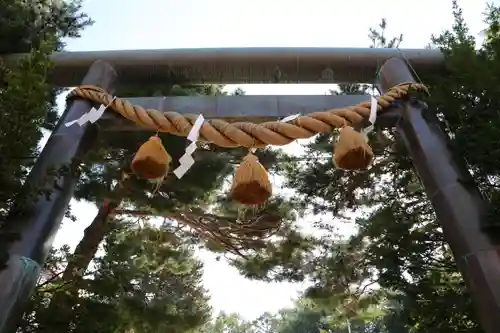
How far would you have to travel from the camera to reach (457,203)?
2.13 meters

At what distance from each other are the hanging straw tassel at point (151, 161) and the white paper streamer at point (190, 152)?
0.38 feet

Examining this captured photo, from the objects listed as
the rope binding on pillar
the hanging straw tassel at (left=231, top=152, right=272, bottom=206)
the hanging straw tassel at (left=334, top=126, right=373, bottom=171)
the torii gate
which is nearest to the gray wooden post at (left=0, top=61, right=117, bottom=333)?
the torii gate

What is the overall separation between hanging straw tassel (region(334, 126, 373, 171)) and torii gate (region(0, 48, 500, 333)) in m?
0.51

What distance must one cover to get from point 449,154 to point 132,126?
1678 mm

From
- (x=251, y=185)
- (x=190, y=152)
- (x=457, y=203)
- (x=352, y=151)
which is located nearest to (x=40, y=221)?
(x=190, y=152)

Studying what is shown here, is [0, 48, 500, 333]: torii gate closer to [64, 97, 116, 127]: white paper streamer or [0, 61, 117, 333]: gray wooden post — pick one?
[0, 61, 117, 333]: gray wooden post

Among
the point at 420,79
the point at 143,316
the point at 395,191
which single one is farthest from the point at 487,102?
the point at 143,316

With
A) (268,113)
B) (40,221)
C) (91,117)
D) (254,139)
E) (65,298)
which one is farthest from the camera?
(65,298)

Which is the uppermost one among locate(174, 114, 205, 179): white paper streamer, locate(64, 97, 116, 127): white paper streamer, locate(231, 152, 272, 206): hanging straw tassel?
locate(64, 97, 116, 127): white paper streamer

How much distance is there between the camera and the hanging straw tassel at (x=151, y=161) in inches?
79.5

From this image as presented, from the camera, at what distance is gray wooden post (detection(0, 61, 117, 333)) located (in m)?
1.90

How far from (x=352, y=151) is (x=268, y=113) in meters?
0.79

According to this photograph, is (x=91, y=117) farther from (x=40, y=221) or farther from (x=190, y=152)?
(x=190, y=152)

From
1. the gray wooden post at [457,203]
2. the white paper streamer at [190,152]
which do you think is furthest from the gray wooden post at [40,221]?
the gray wooden post at [457,203]
